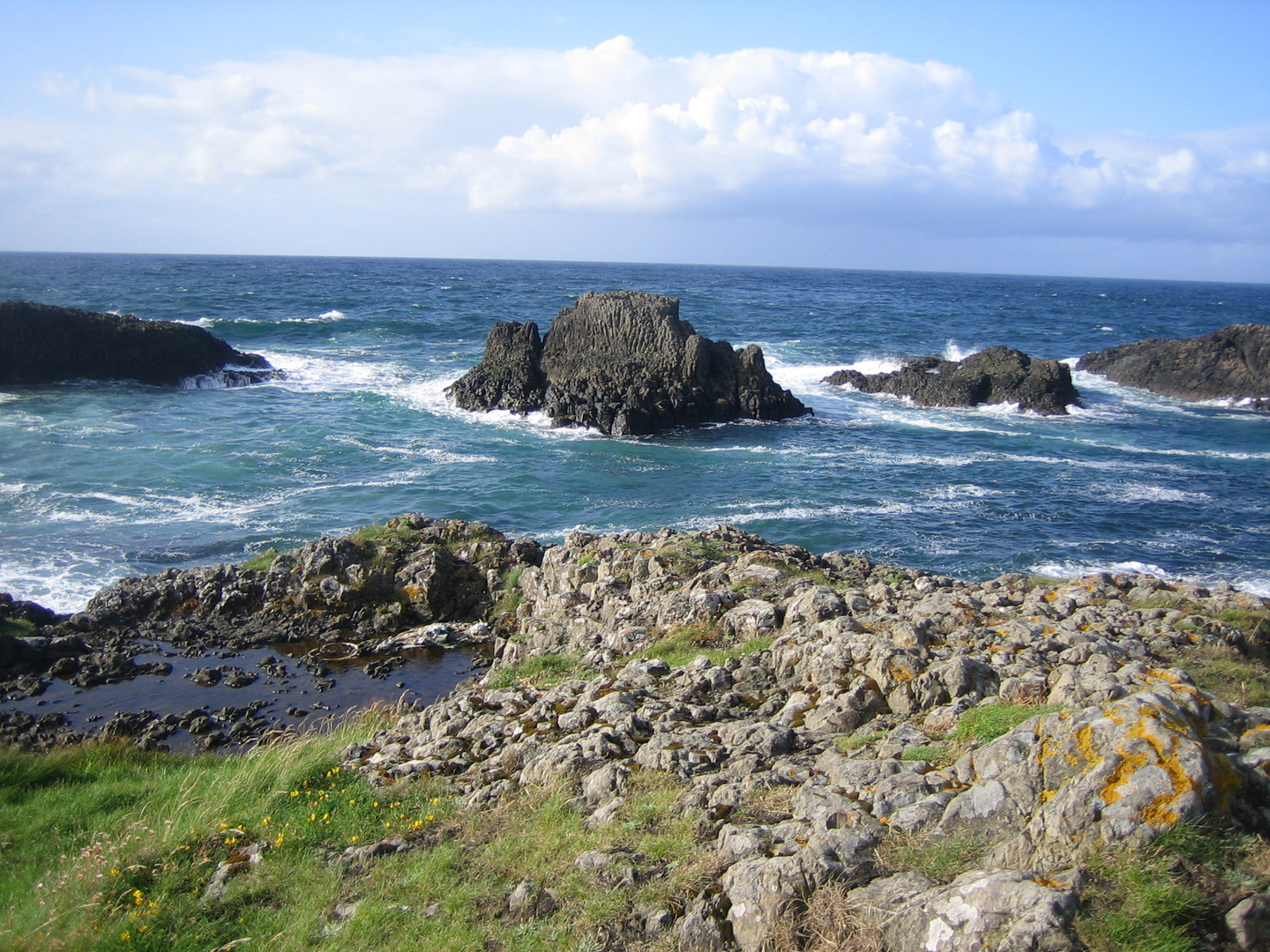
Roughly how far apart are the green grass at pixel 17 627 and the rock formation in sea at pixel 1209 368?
178 ft

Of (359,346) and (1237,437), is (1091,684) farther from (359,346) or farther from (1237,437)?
(359,346)

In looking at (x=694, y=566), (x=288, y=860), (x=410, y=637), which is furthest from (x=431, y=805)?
(x=410, y=637)

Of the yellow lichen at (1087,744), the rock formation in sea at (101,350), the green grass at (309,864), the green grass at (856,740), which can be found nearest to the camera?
the yellow lichen at (1087,744)

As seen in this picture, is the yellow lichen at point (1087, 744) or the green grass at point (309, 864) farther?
the green grass at point (309, 864)

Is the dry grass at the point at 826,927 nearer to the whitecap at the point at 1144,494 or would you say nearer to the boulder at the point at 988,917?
the boulder at the point at 988,917

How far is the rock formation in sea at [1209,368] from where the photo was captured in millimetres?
47344

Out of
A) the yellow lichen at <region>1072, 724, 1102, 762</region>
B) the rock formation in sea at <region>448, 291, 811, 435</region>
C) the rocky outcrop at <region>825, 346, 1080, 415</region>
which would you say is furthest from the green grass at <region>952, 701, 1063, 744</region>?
the rocky outcrop at <region>825, 346, 1080, 415</region>

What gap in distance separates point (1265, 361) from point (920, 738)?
175ft

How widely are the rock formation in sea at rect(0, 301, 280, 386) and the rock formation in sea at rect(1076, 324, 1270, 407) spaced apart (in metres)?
51.6

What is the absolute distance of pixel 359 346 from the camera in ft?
186

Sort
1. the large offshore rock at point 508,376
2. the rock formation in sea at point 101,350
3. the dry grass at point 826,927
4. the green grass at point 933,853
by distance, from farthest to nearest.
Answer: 1. the rock formation in sea at point 101,350
2. the large offshore rock at point 508,376
3. the green grass at point 933,853
4. the dry grass at point 826,927

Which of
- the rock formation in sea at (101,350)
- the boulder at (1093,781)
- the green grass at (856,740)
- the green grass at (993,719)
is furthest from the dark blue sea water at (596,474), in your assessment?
the boulder at (1093,781)

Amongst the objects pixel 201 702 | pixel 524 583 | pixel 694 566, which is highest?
pixel 694 566

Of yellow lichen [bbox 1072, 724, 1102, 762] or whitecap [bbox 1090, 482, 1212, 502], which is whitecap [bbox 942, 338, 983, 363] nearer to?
whitecap [bbox 1090, 482, 1212, 502]
